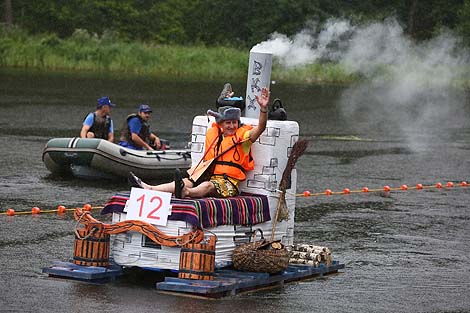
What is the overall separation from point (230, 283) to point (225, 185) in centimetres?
138

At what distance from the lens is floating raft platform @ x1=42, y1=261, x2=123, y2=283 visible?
11.6 meters

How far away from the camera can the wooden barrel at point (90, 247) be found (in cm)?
1184

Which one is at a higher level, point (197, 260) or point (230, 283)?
point (197, 260)

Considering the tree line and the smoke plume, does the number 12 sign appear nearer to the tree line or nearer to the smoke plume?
the smoke plume

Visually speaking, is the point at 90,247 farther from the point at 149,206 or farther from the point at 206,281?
the point at 206,281

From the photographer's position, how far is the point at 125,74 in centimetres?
6125

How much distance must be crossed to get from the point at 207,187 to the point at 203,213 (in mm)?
637

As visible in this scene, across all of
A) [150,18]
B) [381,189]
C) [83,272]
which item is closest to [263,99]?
[83,272]

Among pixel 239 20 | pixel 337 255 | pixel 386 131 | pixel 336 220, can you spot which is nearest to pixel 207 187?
pixel 337 255

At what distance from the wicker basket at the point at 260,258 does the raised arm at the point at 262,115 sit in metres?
1.09

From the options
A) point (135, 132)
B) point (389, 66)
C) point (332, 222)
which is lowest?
point (332, 222)

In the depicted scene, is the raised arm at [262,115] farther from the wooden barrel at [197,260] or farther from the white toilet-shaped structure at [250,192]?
the wooden barrel at [197,260]

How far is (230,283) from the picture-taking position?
11383 mm

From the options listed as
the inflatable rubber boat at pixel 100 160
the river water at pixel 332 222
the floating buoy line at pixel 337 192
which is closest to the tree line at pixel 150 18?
the river water at pixel 332 222
